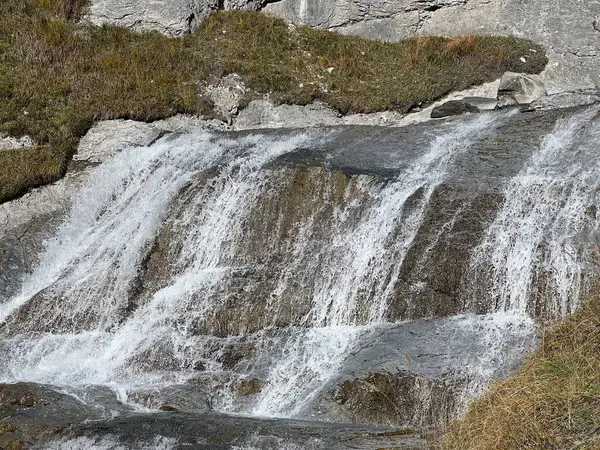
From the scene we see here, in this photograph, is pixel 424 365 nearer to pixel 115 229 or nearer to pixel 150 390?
pixel 150 390

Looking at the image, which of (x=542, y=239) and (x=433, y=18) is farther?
(x=433, y=18)

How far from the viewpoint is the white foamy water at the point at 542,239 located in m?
12.4

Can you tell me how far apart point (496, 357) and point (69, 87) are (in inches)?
569

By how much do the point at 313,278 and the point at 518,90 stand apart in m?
10.4

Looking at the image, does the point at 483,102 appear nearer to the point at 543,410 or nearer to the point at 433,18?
the point at 433,18

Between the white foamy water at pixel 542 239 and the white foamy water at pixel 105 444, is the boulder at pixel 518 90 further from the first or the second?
→ the white foamy water at pixel 105 444

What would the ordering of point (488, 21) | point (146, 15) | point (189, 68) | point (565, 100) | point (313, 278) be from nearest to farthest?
point (313, 278)
point (565, 100)
point (189, 68)
point (146, 15)
point (488, 21)

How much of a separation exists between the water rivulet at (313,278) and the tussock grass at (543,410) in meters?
1.71

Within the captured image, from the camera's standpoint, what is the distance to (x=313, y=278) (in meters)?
14.3

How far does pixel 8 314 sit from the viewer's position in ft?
50.6

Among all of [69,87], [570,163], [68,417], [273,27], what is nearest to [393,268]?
[570,163]

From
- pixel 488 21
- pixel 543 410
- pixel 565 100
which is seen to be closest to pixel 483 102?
pixel 565 100

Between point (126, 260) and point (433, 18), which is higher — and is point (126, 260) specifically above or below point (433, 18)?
below

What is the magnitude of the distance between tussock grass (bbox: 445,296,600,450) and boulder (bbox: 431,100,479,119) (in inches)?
512
